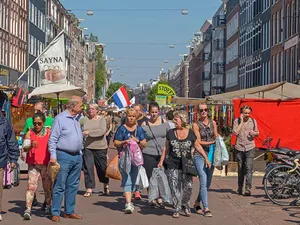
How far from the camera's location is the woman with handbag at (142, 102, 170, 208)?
41.7ft

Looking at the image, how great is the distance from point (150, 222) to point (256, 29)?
168 ft

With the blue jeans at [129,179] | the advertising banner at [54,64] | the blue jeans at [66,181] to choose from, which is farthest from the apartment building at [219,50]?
the blue jeans at [66,181]

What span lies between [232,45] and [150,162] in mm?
68497

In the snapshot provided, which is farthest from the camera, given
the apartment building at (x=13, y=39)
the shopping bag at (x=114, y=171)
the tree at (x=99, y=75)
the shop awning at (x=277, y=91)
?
the tree at (x=99, y=75)

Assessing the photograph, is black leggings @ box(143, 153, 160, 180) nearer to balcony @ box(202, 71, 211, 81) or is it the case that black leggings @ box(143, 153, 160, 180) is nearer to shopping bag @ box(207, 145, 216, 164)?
shopping bag @ box(207, 145, 216, 164)

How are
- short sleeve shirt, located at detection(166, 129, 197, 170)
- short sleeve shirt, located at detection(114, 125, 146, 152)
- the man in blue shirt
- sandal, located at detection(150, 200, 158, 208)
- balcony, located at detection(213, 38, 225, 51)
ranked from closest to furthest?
the man in blue shirt
short sleeve shirt, located at detection(166, 129, 197, 170)
short sleeve shirt, located at detection(114, 125, 146, 152)
sandal, located at detection(150, 200, 158, 208)
balcony, located at detection(213, 38, 225, 51)

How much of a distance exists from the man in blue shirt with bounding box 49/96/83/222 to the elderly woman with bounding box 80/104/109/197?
286cm

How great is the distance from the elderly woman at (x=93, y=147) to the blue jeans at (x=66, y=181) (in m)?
2.83

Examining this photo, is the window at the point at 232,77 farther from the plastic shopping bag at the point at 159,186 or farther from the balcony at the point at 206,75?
the plastic shopping bag at the point at 159,186

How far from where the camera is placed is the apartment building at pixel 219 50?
299 ft

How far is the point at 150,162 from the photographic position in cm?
1284

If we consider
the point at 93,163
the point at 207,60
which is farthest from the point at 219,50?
the point at 93,163

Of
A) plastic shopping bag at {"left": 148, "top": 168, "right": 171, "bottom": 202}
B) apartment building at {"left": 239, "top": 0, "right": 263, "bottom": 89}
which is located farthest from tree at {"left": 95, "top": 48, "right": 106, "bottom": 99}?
plastic shopping bag at {"left": 148, "top": 168, "right": 171, "bottom": 202}

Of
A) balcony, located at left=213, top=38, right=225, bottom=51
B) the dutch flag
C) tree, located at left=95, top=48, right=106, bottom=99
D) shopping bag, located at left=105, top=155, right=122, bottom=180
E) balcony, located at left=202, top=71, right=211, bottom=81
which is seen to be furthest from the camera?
tree, located at left=95, top=48, right=106, bottom=99
